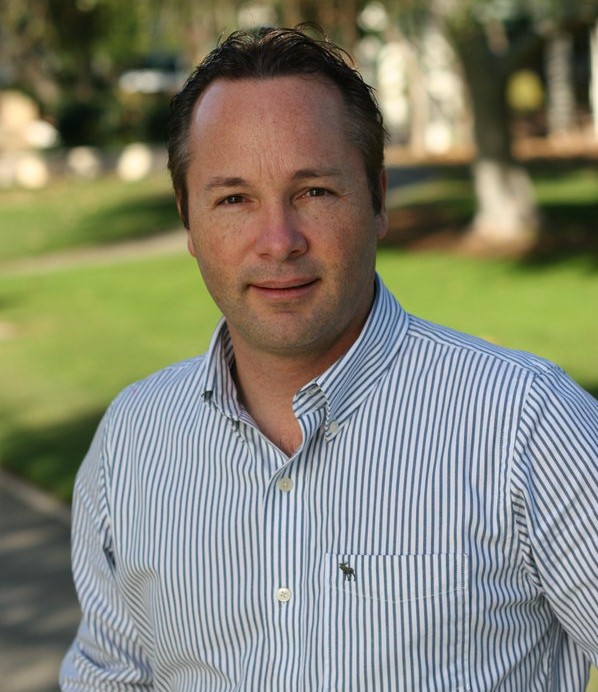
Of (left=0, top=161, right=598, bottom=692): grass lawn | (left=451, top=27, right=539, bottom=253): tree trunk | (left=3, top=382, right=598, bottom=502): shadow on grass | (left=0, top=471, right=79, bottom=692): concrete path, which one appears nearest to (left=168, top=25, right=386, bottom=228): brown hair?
(left=0, top=161, right=598, bottom=692): grass lawn

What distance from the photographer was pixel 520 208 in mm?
17047

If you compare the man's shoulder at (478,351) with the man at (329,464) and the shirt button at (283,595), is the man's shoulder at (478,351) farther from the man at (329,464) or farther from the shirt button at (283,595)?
the shirt button at (283,595)

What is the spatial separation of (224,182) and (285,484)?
1.62 ft

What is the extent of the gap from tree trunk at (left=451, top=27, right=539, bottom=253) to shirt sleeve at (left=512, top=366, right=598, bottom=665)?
586 inches

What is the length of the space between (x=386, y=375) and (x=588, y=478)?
0.36m

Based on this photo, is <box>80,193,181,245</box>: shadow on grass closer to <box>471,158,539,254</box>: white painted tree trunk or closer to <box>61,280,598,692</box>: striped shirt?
<box>471,158,539,254</box>: white painted tree trunk

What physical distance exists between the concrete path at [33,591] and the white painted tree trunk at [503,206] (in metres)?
10.3

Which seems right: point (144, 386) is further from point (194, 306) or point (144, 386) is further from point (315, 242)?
point (194, 306)

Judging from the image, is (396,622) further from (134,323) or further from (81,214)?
(81,214)

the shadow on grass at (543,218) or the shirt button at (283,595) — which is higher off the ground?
the shirt button at (283,595)

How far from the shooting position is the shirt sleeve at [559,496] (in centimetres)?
190

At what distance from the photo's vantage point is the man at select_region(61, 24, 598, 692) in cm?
194

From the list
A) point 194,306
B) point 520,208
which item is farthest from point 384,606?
A: point 520,208

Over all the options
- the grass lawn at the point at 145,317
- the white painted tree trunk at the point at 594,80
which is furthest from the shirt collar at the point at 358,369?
the white painted tree trunk at the point at 594,80
